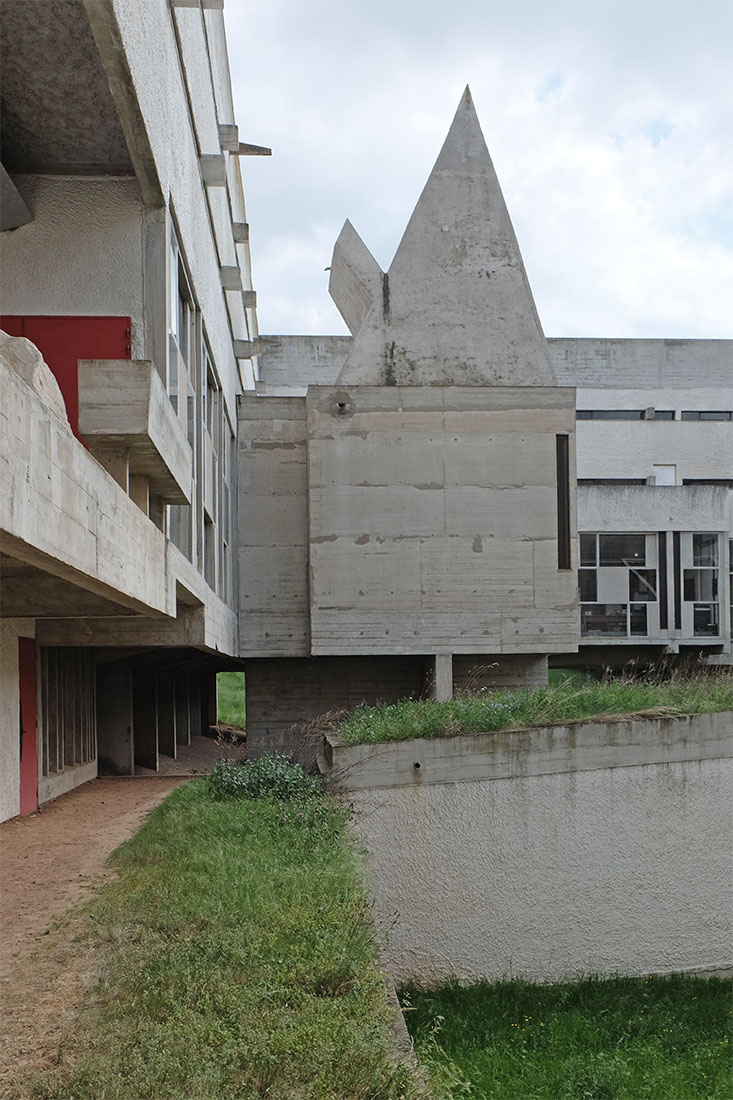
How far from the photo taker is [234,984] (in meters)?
5.14

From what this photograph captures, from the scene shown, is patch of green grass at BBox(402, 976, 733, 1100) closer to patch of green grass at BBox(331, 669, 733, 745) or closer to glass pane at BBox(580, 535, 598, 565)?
patch of green grass at BBox(331, 669, 733, 745)

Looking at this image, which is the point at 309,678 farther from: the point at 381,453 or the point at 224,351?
the point at 224,351

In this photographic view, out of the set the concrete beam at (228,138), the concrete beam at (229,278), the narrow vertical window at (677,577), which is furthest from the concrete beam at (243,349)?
the narrow vertical window at (677,577)

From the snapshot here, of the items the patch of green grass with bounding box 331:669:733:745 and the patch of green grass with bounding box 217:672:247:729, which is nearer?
the patch of green grass with bounding box 331:669:733:745

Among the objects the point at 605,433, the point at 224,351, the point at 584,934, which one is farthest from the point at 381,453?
the point at 605,433

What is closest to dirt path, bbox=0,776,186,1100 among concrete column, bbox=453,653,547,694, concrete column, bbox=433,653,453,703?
concrete column, bbox=433,653,453,703

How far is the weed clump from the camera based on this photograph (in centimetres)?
1093

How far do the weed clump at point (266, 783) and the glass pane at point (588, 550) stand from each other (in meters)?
16.9

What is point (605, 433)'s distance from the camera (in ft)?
103

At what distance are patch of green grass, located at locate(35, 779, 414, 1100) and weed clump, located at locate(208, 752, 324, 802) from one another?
7.05 ft

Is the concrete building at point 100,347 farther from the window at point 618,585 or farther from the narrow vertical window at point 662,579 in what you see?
the narrow vertical window at point 662,579

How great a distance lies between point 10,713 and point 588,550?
1928 cm

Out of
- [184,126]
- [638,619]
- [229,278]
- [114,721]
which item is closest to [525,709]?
[184,126]

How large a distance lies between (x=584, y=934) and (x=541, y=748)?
206 cm
